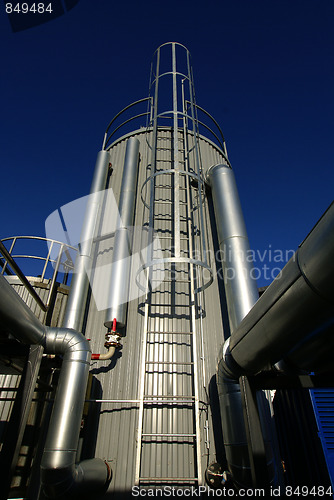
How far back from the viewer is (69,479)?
4.55 m

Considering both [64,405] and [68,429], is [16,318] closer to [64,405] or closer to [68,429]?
[64,405]

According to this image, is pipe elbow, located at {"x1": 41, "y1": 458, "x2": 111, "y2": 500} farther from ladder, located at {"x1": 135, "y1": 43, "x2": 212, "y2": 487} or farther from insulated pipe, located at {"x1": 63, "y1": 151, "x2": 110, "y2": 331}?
insulated pipe, located at {"x1": 63, "y1": 151, "x2": 110, "y2": 331}

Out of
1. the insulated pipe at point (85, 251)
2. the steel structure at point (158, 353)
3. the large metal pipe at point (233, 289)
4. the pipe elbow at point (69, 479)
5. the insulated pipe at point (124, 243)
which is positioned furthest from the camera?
the insulated pipe at point (85, 251)

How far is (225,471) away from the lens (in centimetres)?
513

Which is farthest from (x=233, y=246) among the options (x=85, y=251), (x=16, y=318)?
(x=16, y=318)

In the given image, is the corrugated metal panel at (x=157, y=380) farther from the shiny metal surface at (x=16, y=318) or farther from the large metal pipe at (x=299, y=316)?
the large metal pipe at (x=299, y=316)

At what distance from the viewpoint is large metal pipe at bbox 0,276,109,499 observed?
413 centimetres

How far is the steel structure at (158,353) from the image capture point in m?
3.50

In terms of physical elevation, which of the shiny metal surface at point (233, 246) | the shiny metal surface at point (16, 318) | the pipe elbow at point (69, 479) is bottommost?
the pipe elbow at point (69, 479)

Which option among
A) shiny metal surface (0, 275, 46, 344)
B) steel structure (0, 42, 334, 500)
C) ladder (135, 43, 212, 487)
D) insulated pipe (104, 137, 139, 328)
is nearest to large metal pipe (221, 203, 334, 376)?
steel structure (0, 42, 334, 500)

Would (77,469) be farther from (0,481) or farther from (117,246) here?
(117,246)

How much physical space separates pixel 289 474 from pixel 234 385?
7252 mm

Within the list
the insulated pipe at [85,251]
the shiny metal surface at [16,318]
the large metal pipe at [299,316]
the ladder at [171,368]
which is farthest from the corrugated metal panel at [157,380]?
the large metal pipe at [299,316]

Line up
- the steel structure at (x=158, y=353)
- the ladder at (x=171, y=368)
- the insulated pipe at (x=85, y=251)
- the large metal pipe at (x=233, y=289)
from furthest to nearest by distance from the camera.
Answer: the insulated pipe at (x=85, y=251) < the ladder at (x=171, y=368) < the large metal pipe at (x=233, y=289) < the steel structure at (x=158, y=353)
